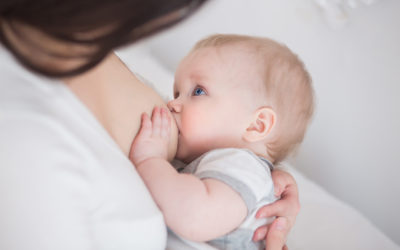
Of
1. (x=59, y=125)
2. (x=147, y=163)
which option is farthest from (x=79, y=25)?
(x=147, y=163)

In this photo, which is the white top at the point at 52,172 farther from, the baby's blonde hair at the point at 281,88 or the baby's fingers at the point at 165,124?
the baby's blonde hair at the point at 281,88

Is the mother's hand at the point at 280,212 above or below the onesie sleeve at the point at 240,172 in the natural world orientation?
below

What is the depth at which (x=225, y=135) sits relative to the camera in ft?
3.24

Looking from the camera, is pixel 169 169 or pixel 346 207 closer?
pixel 169 169

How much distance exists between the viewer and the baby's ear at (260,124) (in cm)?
98

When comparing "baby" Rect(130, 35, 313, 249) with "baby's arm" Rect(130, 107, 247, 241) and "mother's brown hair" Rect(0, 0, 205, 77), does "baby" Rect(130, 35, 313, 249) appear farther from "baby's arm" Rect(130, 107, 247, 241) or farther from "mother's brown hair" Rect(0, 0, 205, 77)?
"mother's brown hair" Rect(0, 0, 205, 77)

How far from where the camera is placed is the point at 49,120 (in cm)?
54

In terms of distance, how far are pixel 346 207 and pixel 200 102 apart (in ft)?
2.33

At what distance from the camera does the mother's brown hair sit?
500mm

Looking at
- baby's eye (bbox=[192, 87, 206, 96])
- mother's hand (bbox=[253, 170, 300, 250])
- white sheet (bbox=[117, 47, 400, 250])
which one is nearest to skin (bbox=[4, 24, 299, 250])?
mother's hand (bbox=[253, 170, 300, 250])

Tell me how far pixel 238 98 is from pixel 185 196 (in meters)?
0.30

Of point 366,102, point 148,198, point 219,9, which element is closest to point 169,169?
point 148,198

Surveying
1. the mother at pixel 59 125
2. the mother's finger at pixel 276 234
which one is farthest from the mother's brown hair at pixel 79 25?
the mother's finger at pixel 276 234

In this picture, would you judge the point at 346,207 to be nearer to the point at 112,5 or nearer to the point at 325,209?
the point at 325,209
